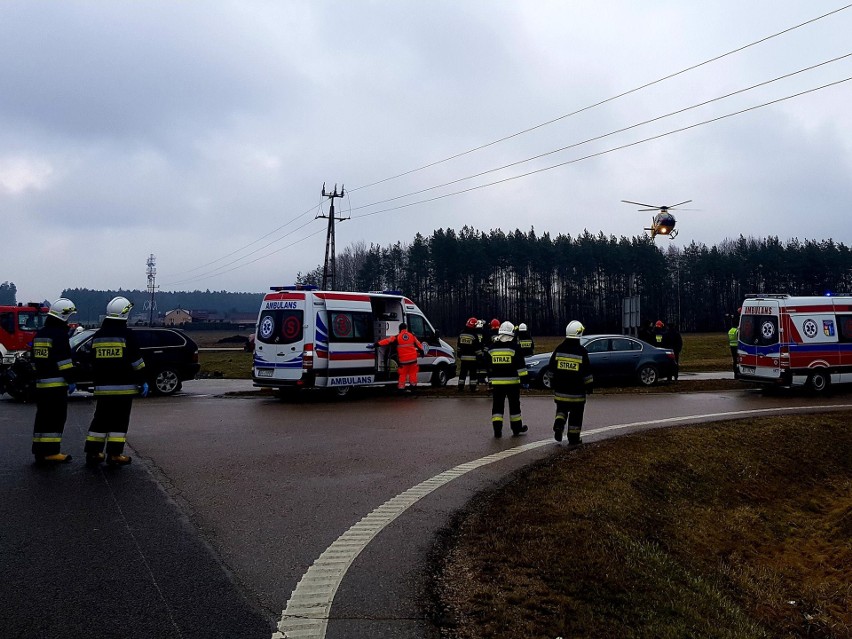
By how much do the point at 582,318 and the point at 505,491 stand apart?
8053cm

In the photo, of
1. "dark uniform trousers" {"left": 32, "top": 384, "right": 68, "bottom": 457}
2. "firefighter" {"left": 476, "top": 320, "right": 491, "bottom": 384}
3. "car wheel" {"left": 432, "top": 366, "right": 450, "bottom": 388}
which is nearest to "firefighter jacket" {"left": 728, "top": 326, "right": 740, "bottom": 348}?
"firefighter" {"left": 476, "top": 320, "right": 491, "bottom": 384}

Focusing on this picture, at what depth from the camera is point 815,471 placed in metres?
10.7

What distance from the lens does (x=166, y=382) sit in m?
17.0

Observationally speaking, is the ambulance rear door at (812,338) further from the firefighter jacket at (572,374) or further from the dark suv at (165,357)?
the dark suv at (165,357)

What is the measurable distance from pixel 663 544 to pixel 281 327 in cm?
1073

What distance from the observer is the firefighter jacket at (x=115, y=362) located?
7.88m

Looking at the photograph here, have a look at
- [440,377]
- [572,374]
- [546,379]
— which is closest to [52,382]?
[572,374]

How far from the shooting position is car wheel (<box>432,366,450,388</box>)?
736 inches

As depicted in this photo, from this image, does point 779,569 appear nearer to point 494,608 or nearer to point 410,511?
point 410,511

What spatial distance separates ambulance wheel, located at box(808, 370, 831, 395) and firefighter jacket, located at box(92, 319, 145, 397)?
16.3 m

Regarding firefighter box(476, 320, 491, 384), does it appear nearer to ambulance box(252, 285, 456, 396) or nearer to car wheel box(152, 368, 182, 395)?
ambulance box(252, 285, 456, 396)

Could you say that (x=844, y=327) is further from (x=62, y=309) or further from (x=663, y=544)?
(x=62, y=309)

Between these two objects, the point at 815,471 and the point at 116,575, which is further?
the point at 815,471

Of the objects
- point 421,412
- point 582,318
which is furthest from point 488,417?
point 582,318
